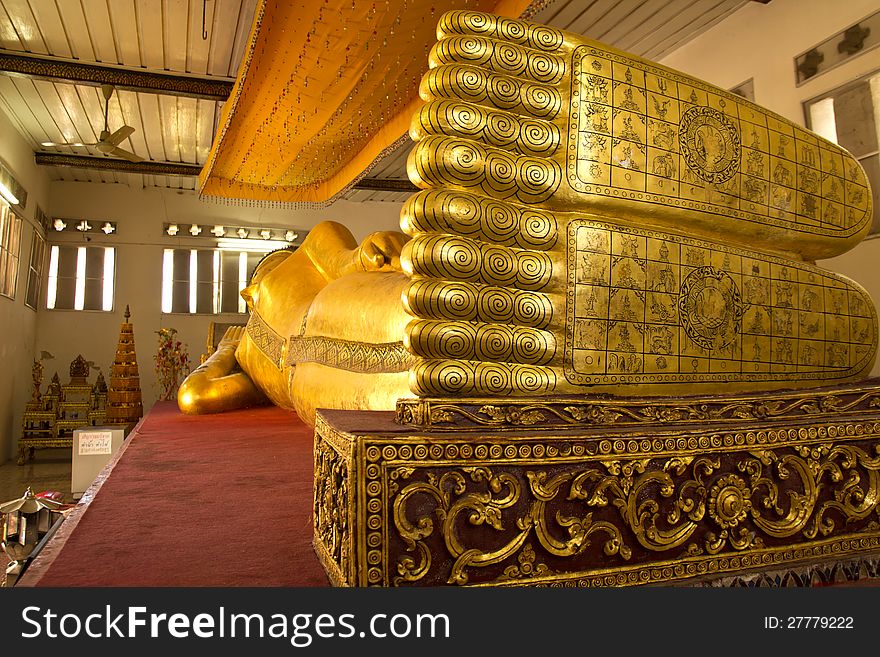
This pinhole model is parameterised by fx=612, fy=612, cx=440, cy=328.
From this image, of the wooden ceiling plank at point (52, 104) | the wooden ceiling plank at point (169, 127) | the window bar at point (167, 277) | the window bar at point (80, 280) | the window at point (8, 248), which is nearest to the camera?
the wooden ceiling plank at point (52, 104)

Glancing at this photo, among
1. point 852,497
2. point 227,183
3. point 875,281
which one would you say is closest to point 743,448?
point 852,497

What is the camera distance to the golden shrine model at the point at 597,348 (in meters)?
0.60

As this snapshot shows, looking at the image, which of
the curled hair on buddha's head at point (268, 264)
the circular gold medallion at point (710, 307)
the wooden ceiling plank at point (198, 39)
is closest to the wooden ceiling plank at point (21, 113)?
the wooden ceiling plank at point (198, 39)

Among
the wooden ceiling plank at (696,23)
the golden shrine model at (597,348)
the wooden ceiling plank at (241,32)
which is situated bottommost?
the golden shrine model at (597,348)

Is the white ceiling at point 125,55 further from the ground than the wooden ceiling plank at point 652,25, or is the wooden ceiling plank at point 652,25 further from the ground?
the white ceiling at point 125,55

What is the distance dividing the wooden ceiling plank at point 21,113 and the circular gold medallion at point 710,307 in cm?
557

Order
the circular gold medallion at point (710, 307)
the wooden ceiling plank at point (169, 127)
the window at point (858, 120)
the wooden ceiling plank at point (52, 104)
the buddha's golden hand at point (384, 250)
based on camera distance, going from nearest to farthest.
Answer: the circular gold medallion at point (710, 307) < the buddha's golden hand at point (384, 250) < the window at point (858, 120) < the wooden ceiling plank at point (52, 104) < the wooden ceiling plank at point (169, 127)

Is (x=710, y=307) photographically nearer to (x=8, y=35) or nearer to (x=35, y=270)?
(x=8, y=35)

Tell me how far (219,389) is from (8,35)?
10.7 ft

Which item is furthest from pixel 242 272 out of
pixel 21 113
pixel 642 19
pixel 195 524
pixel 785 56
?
pixel 195 524

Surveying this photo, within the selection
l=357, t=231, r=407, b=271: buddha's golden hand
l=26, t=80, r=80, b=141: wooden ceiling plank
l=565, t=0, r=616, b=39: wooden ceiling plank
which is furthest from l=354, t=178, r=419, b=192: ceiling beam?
l=357, t=231, r=407, b=271: buddha's golden hand

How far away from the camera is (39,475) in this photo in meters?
5.01

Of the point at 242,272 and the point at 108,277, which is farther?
the point at 242,272

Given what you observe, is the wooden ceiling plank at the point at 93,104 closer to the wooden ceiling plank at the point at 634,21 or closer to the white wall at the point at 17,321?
the white wall at the point at 17,321
